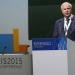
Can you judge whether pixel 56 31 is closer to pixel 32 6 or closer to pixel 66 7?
pixel 66 7

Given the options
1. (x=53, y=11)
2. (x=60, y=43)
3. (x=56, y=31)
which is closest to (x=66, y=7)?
(x=56, y=31)

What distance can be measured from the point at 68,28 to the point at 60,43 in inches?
39.3

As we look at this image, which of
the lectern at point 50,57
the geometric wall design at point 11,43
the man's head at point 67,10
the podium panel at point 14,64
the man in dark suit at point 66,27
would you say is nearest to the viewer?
the lectern at point 50,57

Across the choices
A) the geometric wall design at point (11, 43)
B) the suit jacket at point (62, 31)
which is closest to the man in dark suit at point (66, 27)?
the suit jacket at point (62, 31)

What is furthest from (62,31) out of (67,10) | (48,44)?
(48,44)

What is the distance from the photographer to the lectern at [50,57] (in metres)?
2.39

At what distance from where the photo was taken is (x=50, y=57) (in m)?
2.41

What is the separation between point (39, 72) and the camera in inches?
95.4

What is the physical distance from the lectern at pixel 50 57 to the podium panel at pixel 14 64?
14cm

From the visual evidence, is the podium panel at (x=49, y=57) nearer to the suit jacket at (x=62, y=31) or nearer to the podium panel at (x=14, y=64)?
the podium panel at (x=14, y=64)

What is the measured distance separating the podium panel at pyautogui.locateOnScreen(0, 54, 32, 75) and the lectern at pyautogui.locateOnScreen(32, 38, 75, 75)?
0.14 m

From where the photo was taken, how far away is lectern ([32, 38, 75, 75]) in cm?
239

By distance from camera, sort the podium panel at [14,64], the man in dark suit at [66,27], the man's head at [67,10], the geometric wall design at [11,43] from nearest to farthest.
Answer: the podium panel at [14,64] → the man in dark suit at [66,27] → the man's head at [67,10] → the geometric wall design at [11,43]

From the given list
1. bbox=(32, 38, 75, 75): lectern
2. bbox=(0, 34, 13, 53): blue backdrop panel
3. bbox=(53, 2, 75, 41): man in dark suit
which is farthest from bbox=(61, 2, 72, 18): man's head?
bbox=(0, 34, 13, 53): blue backdrop panel
